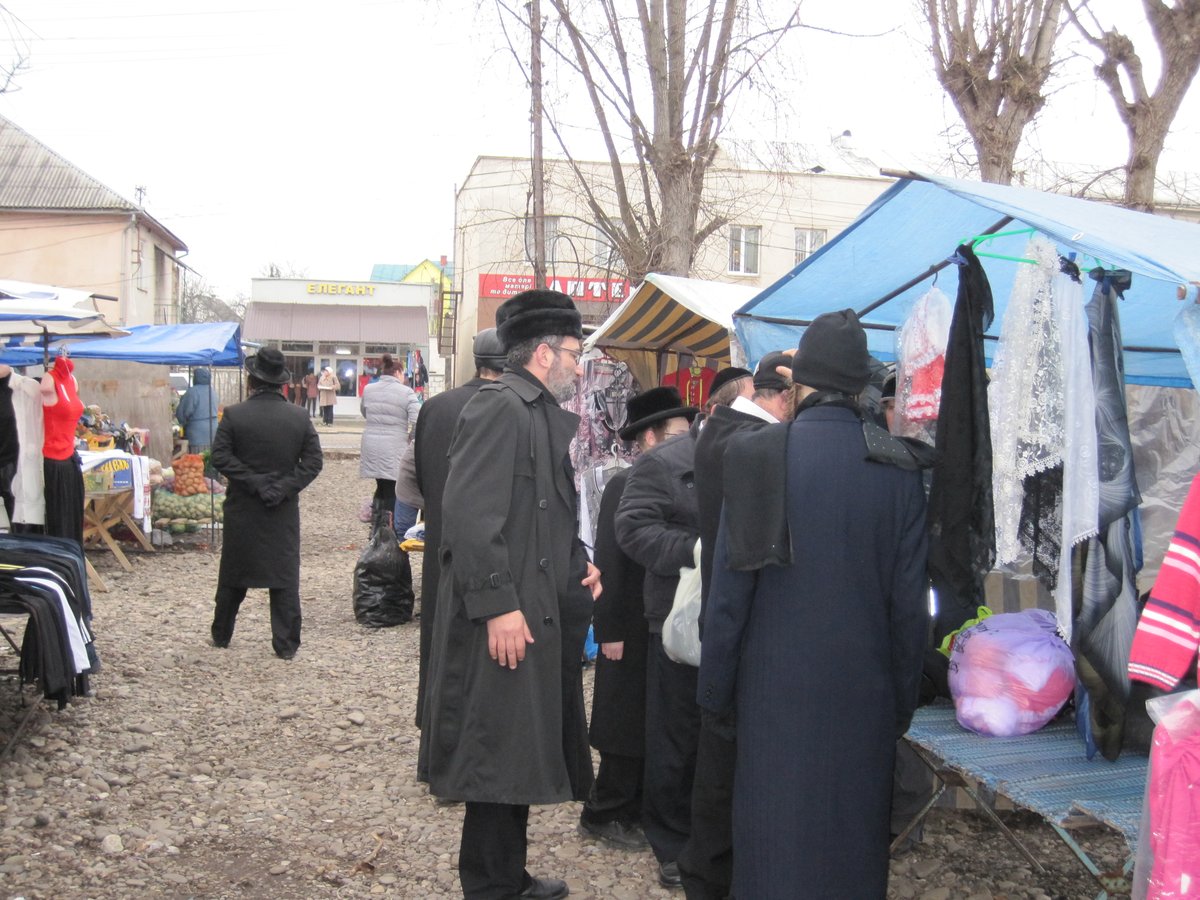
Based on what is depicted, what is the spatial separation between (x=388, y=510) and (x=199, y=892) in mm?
6462

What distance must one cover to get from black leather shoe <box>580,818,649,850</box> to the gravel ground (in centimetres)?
5

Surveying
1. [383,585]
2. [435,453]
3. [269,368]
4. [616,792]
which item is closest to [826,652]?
[616,792]

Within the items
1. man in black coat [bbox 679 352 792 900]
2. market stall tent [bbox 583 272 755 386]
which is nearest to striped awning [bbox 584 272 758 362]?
market stall tent [bbox 583 272 755 386]

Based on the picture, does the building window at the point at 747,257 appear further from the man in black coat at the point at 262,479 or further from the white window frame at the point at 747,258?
the man in black coat at the point at 262,479

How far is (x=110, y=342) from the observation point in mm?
12070

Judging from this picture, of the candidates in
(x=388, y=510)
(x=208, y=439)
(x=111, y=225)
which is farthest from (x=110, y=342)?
(x=111, y=225)

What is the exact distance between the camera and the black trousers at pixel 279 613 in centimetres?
684

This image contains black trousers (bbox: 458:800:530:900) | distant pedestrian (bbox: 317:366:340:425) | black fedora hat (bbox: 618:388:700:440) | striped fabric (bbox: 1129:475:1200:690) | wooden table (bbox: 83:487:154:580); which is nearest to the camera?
striped fabric (bbox: 1129:475:1200:690)

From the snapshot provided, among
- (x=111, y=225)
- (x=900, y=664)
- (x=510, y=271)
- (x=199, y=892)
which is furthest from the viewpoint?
(x=510, y=271)

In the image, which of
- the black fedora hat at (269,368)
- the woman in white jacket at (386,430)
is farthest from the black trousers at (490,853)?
the woman in white jacket at (386,430)

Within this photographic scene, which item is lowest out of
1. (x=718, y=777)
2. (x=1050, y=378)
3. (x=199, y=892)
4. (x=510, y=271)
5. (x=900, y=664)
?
(x=199, y=892)

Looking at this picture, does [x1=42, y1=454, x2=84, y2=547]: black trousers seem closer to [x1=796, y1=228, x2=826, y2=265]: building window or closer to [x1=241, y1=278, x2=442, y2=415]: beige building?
[x1=796, y1=228, x2=826, y2=265]: building window

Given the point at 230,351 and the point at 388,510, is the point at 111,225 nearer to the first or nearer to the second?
the point at 230,351

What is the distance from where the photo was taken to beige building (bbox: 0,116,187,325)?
2662 centimetres
